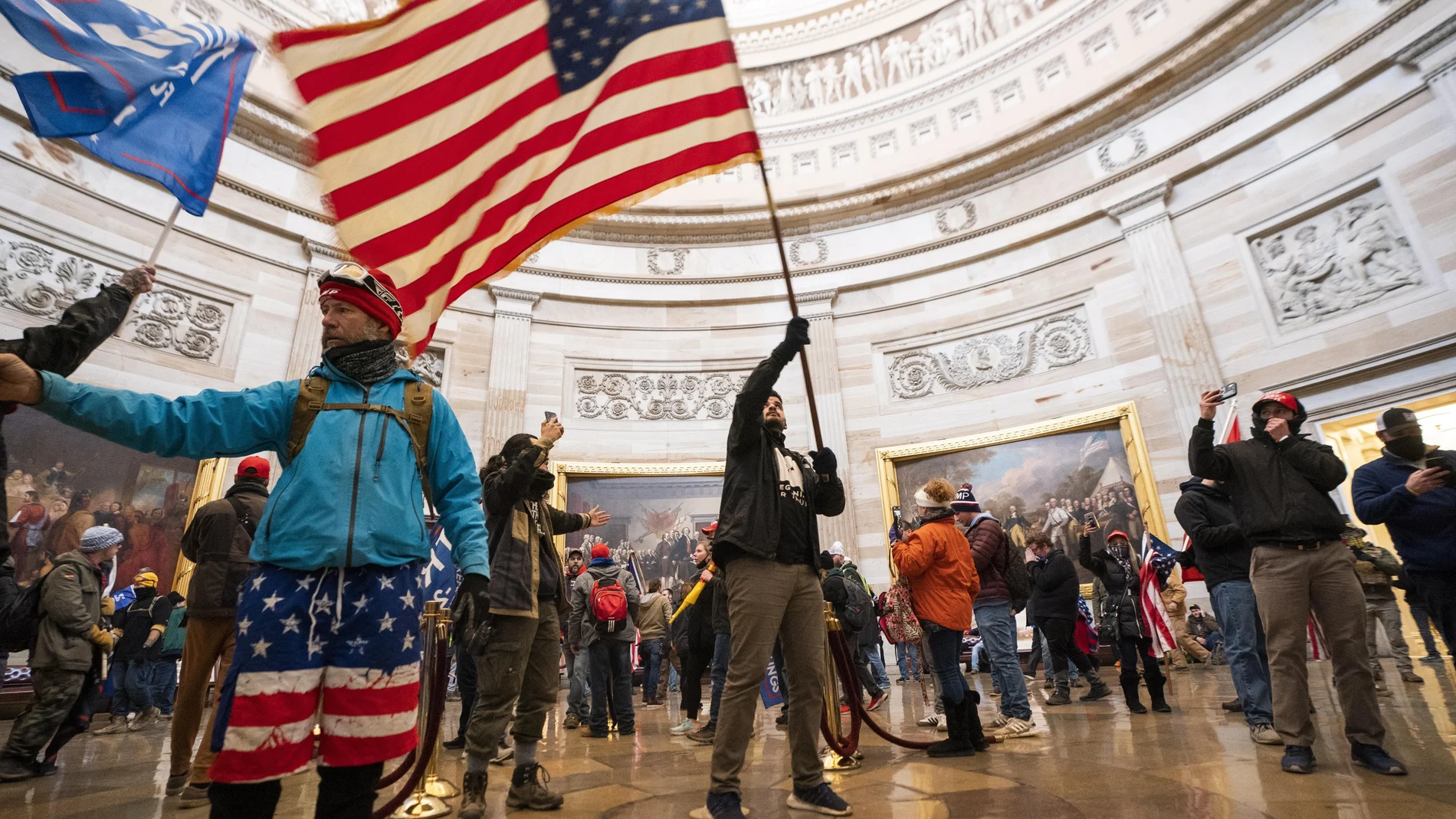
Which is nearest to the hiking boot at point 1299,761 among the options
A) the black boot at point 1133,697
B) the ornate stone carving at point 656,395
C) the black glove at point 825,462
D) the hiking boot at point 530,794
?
the black boot at point 1133,697

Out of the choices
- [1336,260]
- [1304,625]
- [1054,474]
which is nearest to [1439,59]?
[1336,260]

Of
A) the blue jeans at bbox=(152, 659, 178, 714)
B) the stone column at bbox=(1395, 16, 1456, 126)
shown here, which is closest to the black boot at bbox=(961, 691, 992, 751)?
the blue jeans at bbox=(152, 659, 178, 714)

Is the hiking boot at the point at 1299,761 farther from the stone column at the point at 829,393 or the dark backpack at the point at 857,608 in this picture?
the stone column at the point at 829,393

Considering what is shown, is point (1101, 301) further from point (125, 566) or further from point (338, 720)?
point (125, 566)

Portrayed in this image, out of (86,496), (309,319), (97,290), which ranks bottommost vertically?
(86,496)

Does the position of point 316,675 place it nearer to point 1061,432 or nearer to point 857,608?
point 857,608

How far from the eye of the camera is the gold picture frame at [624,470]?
39.7 ft

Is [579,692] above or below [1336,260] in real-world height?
below

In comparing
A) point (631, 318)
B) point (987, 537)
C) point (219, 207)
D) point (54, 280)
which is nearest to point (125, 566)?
point (54, 280)

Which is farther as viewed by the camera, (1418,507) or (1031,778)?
(1418,507)

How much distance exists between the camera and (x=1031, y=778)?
10.7ft

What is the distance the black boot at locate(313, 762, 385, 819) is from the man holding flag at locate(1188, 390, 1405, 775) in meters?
3.71

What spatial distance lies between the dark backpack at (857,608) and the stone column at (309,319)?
28.7 feet

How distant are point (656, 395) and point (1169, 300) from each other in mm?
8820
